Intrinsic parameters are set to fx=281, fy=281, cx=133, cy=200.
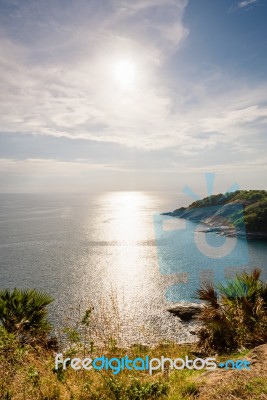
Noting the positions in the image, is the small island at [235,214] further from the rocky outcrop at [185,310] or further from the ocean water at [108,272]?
the rocky outcrop at [185,310]

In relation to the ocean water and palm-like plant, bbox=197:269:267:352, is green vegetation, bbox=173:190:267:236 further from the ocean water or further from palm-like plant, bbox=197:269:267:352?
palm-like plant, bbox=197:269:267:352

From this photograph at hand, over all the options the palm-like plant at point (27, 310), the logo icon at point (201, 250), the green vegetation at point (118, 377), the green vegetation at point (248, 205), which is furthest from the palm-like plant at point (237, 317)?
the green vegetation at point (248, 205)

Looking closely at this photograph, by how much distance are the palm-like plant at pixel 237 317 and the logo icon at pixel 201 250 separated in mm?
23551

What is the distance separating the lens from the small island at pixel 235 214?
Result: 298 ft

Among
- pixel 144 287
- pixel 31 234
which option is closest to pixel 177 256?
pixel 144 287

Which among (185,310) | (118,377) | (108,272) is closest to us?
(118,377)

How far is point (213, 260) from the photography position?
208 feet

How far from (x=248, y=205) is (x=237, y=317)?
112464 millimetres

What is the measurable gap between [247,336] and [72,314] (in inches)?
1177

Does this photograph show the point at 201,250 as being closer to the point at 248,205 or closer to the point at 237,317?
the point at 248,205

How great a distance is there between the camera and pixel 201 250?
73.1 m

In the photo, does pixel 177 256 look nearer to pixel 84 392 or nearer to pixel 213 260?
pixel 213 260

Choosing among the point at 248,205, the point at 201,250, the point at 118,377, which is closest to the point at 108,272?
the point at 201,250

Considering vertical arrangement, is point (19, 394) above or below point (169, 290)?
above
